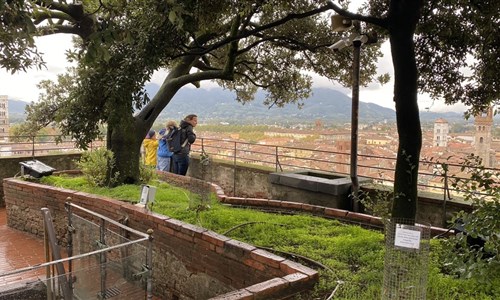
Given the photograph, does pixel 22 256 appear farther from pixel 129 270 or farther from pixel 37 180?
pixel 129 270

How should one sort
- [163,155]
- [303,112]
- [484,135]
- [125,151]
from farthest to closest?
[303,112] → [163,155] → [125,151] → [484,135]

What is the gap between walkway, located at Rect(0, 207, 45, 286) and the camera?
5.68m

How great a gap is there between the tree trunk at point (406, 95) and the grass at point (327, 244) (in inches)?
27.2

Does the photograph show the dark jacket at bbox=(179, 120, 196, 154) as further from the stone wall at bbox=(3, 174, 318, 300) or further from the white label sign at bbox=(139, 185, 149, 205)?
the white label sign at bbox=(139, 185, 149, 205)

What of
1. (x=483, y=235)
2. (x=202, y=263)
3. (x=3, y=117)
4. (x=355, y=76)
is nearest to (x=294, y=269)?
(x=202, y=263)

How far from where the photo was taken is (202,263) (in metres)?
4.42

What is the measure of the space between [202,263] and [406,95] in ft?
9.45

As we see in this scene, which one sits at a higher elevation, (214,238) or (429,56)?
(429,56)

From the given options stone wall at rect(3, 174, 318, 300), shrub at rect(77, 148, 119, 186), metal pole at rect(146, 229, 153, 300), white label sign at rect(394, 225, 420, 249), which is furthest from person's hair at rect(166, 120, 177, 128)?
white label sign at rect(394, 225, 420, 249)

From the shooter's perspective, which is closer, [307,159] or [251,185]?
[307,159]

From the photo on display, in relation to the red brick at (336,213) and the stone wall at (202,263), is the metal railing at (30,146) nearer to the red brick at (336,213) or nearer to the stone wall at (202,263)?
the stone wall at (202,263)

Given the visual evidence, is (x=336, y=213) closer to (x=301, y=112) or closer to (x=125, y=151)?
(x=125, y=151)

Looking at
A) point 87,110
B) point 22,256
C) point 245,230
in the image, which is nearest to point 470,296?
point 245,230

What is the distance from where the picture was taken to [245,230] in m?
4.98
